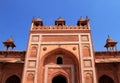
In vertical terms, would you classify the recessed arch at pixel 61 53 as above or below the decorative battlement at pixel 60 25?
below

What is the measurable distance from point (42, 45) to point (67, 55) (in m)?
2.23

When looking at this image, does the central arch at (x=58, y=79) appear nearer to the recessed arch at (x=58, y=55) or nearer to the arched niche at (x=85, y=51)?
the recessed arch at (x=58, y=55)

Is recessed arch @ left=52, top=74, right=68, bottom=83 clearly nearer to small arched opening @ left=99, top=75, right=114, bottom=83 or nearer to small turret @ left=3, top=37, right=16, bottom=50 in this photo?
small arched opening @ left=99, top=75, right=114, bottom=83

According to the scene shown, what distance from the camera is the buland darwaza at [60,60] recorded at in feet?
51.4

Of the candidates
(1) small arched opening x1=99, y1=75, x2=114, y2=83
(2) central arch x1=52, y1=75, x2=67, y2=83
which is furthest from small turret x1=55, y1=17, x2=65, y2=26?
(1) small arched opening x1=99, y1=75, x2=114, y2=83

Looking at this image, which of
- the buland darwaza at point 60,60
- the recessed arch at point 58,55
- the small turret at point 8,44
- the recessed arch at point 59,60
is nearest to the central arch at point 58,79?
the buland darwaza at point 60,60

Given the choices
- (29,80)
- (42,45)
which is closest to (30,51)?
(42,45)

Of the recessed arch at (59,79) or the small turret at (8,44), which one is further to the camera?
the small turret at (8,44)

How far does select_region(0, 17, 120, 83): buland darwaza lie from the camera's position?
51.4 ft

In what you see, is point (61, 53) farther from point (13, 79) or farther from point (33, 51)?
point (13, 79)

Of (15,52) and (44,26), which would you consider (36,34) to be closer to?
(44,26)

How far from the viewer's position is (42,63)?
16.3m

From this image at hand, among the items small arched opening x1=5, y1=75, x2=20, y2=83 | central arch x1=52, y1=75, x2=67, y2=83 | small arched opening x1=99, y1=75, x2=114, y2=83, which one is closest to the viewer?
central arch x1=52, y1=75, x2=67, y2=83

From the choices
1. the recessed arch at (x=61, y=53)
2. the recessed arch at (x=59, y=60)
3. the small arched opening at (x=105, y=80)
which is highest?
the recessed arch at (x=61, y=53)
